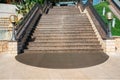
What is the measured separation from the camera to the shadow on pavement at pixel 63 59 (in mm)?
11008

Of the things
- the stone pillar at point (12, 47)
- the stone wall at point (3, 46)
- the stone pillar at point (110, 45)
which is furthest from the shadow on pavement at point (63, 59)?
the stone wall at point (3, 46)

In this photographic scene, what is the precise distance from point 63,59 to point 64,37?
11.2 feet

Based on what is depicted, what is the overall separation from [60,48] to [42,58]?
6.50 ft

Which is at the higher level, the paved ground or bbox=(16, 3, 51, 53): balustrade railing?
bbox=(16, 3, 51, 53): balustrade railing

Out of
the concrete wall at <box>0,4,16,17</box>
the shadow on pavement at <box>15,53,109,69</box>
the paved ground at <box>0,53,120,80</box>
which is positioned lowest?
the shadow on pavement at <box>15,53,109,69</box>

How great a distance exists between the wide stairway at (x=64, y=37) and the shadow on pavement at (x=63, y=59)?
80 centimetres

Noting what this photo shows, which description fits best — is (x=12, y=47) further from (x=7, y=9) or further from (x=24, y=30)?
(x=7, y=9)

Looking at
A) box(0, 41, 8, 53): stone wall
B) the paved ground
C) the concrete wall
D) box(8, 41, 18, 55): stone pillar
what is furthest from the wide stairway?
the concrete wall

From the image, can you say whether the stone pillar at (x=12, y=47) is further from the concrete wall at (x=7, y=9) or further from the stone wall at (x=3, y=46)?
the concrete wall at (x=7, y=9)

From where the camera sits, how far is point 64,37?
50.1 feet

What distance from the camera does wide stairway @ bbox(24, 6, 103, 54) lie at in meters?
14.0

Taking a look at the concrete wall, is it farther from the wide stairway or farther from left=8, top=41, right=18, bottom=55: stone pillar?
left=8, top=41, right=18, bottom=55: stone pillar

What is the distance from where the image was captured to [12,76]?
9.44m

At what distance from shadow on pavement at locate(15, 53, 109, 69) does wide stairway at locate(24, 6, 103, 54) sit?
797mm
